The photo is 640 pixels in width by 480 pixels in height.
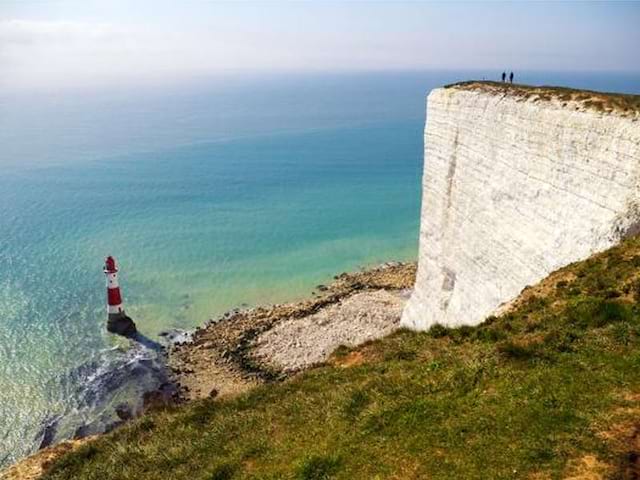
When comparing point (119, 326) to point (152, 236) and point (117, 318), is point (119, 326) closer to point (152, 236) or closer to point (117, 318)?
point (117, 318)

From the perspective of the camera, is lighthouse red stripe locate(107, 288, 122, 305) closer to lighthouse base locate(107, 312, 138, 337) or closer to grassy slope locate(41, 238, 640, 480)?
lighthouse base locate(107, 312, 138, 337)

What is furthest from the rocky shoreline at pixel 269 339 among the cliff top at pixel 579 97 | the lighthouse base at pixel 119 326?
the cliff top at pixel 579 97

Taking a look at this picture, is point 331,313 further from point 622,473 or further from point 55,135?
point 55,135

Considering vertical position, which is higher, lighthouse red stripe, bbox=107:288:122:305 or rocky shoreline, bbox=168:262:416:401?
lighthouse red stripe, bbox=107:288:122:305

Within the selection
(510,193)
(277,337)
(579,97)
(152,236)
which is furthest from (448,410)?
(152,236)

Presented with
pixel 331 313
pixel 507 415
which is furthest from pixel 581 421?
pixel 331 313

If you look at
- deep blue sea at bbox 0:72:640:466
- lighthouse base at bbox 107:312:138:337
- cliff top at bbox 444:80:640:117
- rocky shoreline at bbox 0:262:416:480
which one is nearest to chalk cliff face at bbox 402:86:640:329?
cliff top at bbox 444:80:640:117

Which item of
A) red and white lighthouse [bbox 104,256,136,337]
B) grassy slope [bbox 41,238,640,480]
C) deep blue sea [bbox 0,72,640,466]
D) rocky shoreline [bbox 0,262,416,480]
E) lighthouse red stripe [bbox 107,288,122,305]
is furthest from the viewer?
red and white lighthouse [bbox 104,256,136,337]
